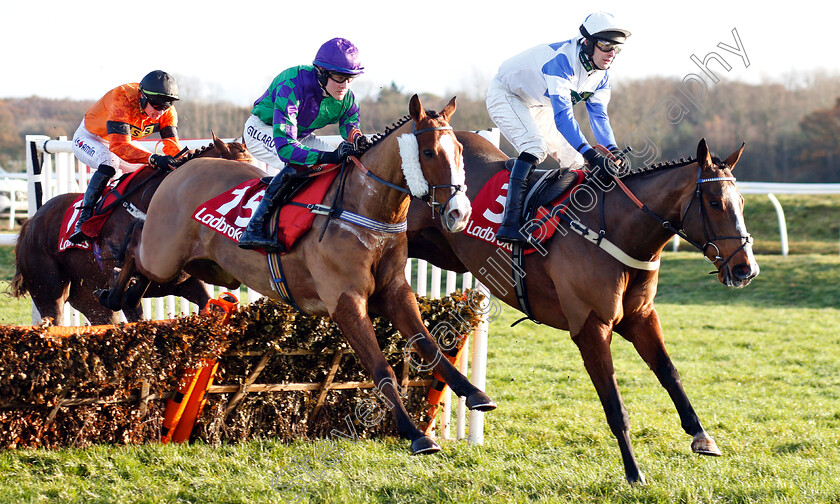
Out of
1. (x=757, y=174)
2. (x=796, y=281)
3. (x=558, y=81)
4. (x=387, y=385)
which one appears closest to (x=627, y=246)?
(x=558, y=81)

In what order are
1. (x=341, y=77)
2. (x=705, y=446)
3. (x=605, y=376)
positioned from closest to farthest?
(x=705, y=446) < (x=605, y=376) < (x=341, y=77)

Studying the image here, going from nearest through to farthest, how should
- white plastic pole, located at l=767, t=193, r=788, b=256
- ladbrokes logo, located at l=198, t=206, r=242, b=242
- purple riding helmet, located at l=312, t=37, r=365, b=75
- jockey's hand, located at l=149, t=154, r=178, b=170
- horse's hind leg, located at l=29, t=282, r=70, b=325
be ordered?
purple riding helmet, located at l=312, t=37, r=365, b=75, ladbrokes logo, located at l=198, t=206, r=242, b=242, jockey's hand, located at l=149, t=154, r=178, b=170, horse's hind leg, located at l=29, t=282, r=70, b=325, white plastic pole, located at l=767, t=193, r=788, b=256

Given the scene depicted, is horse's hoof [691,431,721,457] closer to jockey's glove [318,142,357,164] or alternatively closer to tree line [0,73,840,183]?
jockey's glove [318,142,357,164]

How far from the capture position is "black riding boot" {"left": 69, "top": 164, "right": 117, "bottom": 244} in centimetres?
542

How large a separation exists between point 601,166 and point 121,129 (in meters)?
3.05

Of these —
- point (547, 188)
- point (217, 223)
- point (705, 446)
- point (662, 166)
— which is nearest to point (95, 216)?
point (217, 223)

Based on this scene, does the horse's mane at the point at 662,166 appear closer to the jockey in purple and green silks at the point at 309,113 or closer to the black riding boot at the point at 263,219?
the jockey in purple and green silks at the point at 309,113

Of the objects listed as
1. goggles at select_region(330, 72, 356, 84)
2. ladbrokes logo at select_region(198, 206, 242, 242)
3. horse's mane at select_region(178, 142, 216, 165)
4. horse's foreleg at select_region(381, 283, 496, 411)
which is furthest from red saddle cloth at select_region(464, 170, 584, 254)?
horse's mane at select_region(178, 142, 216, 165)

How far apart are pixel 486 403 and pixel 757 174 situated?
26.5m

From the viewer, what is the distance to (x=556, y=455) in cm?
497

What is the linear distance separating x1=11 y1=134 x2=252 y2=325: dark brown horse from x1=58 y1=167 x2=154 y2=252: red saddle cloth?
36 mm

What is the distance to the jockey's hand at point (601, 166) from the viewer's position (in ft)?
14.8

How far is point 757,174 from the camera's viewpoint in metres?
27.6

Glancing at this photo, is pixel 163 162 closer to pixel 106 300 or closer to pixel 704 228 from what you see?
pixel 106 300
